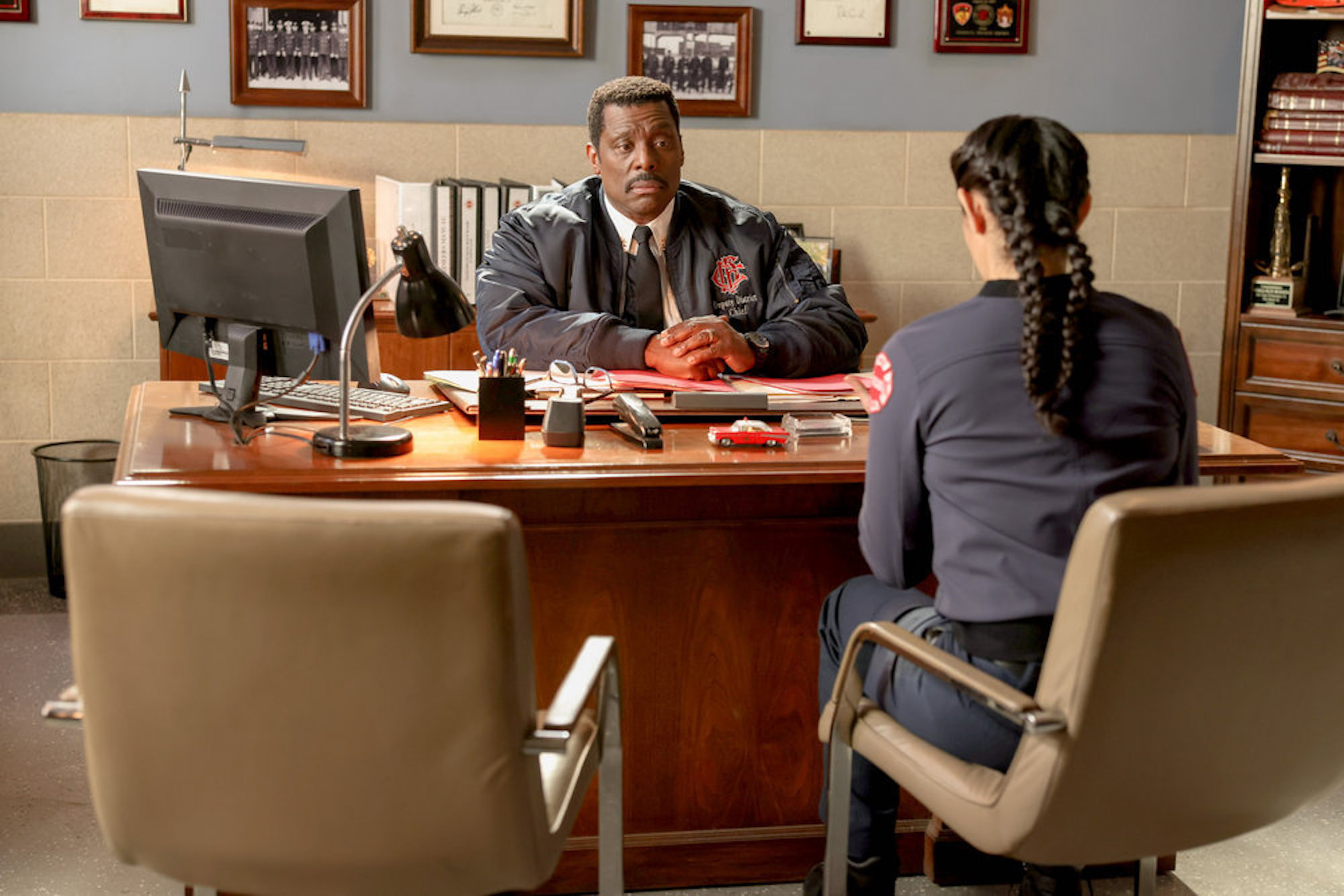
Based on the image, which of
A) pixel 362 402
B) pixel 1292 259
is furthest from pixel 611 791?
pixel 1292 259

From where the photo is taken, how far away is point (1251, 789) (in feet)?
5.29

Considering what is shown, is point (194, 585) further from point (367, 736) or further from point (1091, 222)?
point (1091, 222)

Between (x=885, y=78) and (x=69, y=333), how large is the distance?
2.44 metres

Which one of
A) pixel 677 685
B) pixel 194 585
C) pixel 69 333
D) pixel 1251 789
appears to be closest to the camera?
pixel 194 585

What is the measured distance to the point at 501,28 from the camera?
403 centimetres

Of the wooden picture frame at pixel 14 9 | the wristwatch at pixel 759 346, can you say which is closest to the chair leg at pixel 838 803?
the wristwatch at pixel 759 346

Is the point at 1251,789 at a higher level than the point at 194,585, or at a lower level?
lower

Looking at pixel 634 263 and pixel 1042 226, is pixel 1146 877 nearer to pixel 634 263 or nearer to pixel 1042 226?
pixel 1042 226

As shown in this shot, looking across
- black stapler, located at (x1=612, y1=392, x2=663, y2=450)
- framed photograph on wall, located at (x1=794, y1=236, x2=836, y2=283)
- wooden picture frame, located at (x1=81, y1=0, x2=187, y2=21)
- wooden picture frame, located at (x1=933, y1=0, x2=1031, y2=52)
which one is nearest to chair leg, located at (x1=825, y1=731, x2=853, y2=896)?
black stapler, located at (x1=612, y1=392, x2=663, y2=450)

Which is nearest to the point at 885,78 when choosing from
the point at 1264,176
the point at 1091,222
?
the point at 1091,222

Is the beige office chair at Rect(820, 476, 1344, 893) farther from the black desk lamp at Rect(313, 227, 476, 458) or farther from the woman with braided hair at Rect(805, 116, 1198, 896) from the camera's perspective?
the black desk lamp at Rect(313, 227, 476, 458)

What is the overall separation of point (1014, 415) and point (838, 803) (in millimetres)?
564

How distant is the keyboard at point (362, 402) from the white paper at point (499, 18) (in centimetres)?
177

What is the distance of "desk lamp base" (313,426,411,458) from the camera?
205cm
